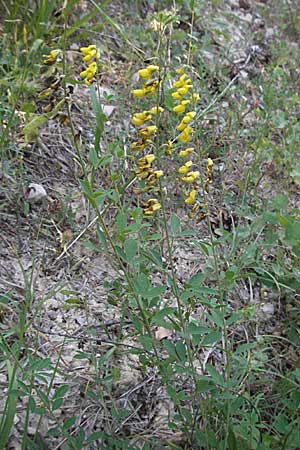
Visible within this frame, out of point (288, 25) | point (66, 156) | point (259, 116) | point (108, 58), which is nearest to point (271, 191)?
point (259, 116)

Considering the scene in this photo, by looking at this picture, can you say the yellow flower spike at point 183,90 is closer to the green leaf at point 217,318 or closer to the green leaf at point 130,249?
the green leaf at point 130,249

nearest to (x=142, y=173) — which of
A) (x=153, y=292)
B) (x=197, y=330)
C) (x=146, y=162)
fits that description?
(x=146, y=162)

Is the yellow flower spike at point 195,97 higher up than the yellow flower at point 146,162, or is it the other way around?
the yellow flower spike at point 195,97

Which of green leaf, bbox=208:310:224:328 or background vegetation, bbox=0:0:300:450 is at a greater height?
green leaf, bbox=208:310:224:328

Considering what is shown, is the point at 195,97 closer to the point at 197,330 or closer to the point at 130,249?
the point at 130,249

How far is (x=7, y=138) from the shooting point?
2.21m

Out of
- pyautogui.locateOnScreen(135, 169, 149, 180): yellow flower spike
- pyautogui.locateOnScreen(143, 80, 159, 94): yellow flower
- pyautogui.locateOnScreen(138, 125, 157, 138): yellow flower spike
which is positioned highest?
pyautogui.locateOnScreen(143, 80, 159, 94): yellow flower

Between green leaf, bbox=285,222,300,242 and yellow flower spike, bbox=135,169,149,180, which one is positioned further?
green leaf, bbox=285,222,300,242

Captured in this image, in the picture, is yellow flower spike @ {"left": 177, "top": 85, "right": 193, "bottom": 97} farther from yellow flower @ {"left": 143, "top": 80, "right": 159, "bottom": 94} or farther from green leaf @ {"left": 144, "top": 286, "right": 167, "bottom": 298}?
green leaf @ {"left": 144, "top": 286, "right": 167, "bottom": 298}

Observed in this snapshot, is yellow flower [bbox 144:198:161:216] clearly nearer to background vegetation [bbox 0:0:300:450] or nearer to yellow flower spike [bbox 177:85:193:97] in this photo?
background vegetation [bbox 0:0:300:450]

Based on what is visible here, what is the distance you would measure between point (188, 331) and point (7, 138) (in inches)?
46.6

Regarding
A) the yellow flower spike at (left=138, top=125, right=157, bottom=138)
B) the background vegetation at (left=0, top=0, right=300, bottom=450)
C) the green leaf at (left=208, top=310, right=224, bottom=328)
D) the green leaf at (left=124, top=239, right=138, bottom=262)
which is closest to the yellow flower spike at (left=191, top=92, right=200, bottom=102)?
the background vegetation at (left=0, top=0, right=300, bottom=450)

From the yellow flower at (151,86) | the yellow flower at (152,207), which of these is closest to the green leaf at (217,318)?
the yellow flower at (152,207)

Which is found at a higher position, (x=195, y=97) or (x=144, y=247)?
(x=195, y=97)
